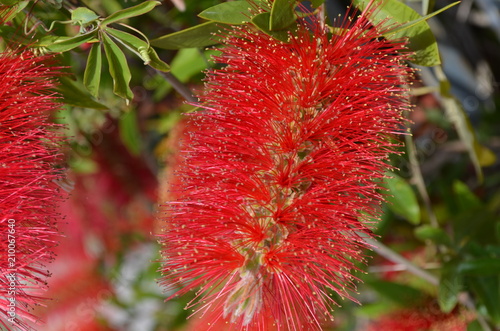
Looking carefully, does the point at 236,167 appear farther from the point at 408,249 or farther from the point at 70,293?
the point at 70,293

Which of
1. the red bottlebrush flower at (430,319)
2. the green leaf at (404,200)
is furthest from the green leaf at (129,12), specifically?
the red bottlebrush flower at (430,319)

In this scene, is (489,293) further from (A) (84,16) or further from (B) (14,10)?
(B) (14,10)

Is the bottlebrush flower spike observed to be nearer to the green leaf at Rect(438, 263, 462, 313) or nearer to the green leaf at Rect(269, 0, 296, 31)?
the green leaf at Rect(269, 0, 296, 31)

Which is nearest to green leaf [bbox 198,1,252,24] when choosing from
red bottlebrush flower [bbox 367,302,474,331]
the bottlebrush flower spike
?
the bottlebrush flower spike

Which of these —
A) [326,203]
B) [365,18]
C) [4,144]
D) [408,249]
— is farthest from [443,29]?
[4,144]

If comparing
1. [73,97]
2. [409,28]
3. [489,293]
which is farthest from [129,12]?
[489,293]

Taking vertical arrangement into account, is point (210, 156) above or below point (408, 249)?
above
